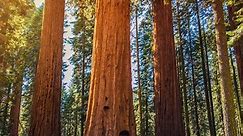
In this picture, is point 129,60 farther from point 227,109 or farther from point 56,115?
point 227,109

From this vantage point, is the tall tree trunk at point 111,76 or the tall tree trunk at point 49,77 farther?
the tall tree trunk at point 49,77

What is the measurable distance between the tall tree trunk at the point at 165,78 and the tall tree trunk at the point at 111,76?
4215mm

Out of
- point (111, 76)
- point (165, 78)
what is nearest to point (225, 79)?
point (165, 78)

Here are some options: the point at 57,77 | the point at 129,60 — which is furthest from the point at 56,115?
the point at 129,60

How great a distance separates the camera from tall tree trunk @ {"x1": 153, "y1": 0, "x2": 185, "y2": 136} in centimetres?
885

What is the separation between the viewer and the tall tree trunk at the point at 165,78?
8.85 metres

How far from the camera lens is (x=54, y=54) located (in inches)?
356

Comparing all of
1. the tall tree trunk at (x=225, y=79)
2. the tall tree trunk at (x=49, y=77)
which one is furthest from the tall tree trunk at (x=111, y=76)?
the tall tree trunk at (x=225, y=79)

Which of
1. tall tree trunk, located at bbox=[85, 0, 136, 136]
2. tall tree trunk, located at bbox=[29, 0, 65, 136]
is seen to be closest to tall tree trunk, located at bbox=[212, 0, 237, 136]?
tall tree trunk, located at bbox=[29, 0, 65, 136]

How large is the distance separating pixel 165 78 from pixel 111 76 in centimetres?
461

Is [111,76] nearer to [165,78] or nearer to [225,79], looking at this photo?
[165,78]

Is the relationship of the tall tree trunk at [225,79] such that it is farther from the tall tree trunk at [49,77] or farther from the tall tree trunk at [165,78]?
the tall tree trunk at [49,77]

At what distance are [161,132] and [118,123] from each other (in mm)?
4416

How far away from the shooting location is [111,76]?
15.8 feet
